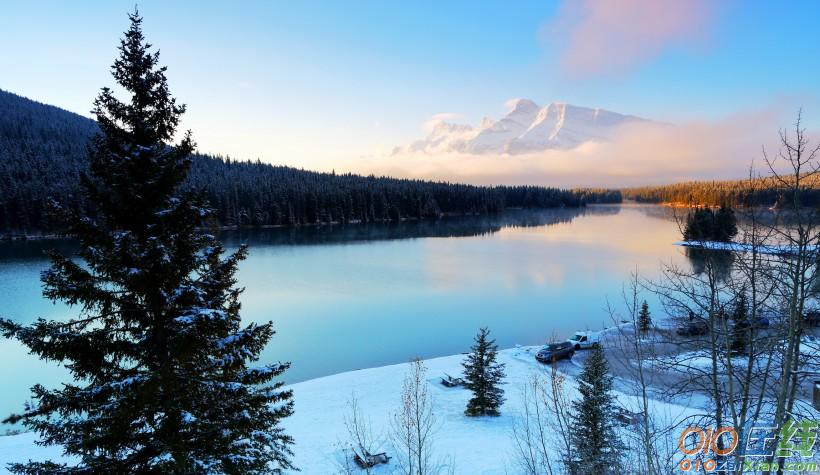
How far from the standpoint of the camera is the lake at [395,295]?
86.1 feet

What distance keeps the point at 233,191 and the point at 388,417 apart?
100 m

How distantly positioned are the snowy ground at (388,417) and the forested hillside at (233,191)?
187 feet

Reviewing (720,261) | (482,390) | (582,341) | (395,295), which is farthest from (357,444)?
(395,295)

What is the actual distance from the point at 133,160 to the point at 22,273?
2169 inches

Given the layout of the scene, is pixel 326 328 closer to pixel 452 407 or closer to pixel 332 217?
pixel 452 407

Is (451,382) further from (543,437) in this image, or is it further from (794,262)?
(794,262)

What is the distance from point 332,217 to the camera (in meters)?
119

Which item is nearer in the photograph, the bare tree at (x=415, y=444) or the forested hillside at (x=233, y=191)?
the bare tree at (x=415, y=444)

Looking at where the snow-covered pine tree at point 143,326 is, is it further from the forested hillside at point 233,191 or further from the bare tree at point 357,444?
the forested hillside at point 233,191

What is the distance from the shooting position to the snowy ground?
13.5m

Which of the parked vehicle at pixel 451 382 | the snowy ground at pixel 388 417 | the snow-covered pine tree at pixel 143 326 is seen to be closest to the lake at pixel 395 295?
the snowy ground at pixel 388 417

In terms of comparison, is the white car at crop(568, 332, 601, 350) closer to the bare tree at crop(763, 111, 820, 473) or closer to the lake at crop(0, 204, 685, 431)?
the lake at crop(0, 204, 685, 431)

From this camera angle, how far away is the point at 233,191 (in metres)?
106

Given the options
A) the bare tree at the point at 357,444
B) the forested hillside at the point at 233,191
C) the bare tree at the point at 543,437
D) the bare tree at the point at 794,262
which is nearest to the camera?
the bare tree at the point at 794,262
